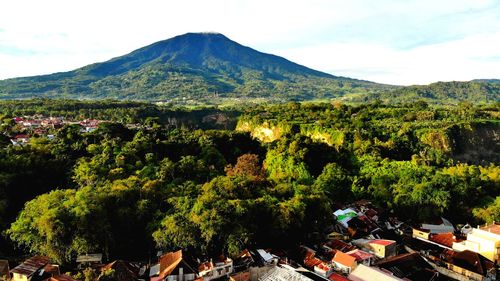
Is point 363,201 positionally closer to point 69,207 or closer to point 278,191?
point 278,191

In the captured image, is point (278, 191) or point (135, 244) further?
point (278, 191)

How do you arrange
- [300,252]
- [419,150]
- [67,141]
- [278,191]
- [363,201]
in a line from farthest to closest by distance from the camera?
[419,150] < [67,141] < [363,201] < [278,191] < [300,252]

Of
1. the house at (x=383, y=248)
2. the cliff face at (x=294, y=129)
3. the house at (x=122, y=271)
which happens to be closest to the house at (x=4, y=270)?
the house at (x=122, y=271)

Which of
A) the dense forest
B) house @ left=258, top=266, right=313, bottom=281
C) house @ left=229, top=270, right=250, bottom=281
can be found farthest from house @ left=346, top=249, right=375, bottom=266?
house @ left=229, top=270, right=250, bottom=281

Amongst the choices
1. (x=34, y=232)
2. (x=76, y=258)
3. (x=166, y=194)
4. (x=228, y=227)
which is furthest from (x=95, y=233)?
(x=228, y=227)

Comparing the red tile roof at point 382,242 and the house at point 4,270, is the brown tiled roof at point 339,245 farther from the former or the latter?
the house at point 4,270

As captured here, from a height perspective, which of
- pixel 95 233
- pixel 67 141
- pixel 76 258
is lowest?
pixel 76 258

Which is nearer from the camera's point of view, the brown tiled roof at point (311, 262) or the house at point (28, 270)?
the house at point (28, 270)
